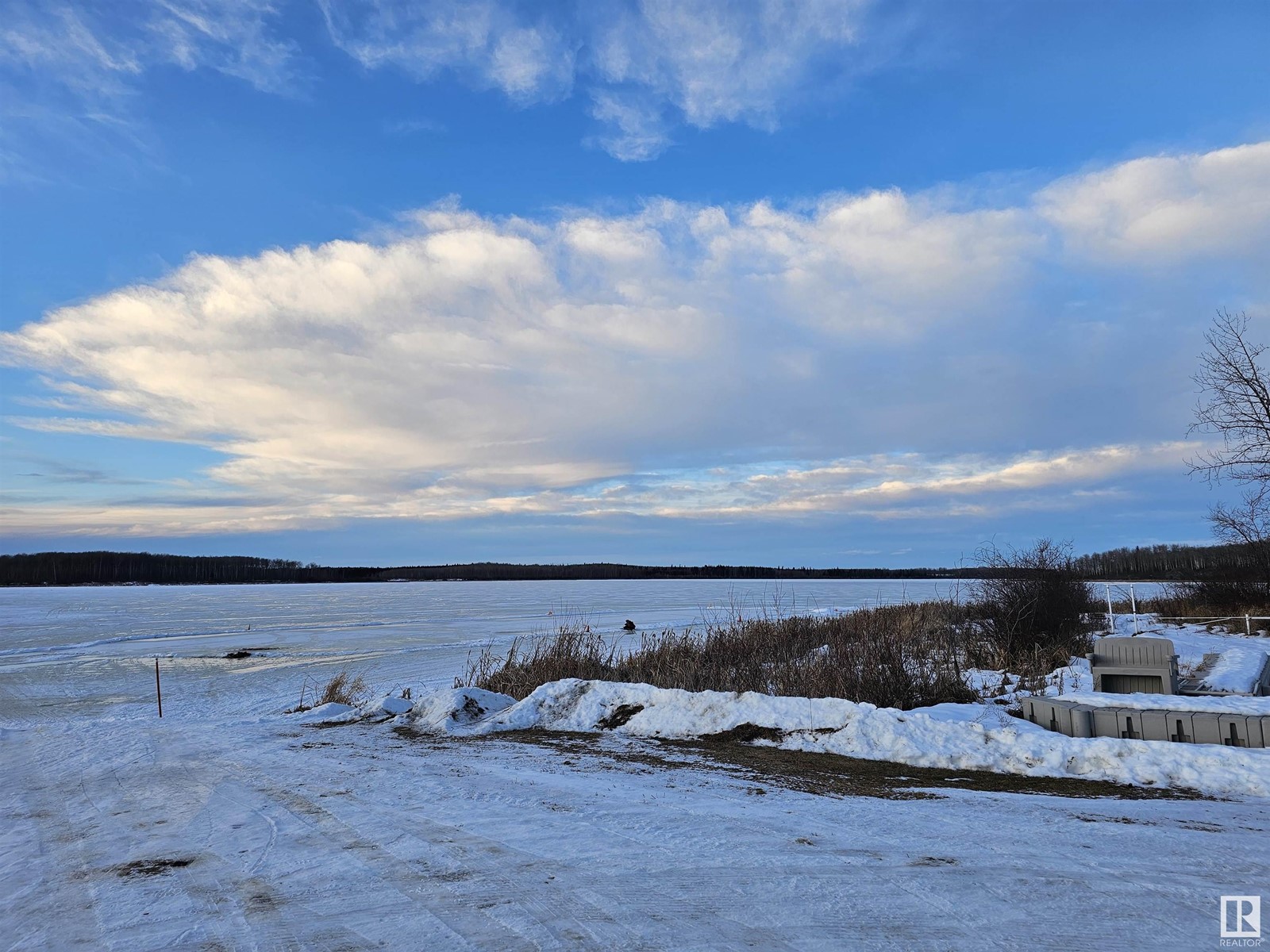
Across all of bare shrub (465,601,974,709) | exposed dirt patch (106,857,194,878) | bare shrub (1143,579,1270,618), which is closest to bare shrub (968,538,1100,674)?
bare shrub (465,601,974,709)

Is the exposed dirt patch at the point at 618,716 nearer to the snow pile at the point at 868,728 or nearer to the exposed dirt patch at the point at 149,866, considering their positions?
the snow pile at the point at 868,728

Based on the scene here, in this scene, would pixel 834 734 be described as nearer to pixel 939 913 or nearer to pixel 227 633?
pixel 939 913

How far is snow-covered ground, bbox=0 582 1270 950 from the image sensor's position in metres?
4.11

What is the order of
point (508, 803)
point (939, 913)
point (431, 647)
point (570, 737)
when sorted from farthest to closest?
point (431, 647), point (570, 737), point (508, 803), point (939, 913)

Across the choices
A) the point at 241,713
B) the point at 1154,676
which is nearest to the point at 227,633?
the point at 241,713

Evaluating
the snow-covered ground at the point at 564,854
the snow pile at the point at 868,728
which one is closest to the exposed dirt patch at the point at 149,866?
the snow-covered ground at the point at 564,854

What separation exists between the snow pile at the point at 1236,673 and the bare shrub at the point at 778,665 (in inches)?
160

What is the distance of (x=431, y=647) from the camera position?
29125 mm

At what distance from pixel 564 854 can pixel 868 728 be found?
201 inches

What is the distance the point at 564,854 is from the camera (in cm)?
530

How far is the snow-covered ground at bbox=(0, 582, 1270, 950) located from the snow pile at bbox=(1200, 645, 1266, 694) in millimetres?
6608

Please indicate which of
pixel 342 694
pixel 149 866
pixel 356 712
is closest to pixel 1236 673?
pixel 356 712

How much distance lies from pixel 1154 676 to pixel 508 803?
10.6 m

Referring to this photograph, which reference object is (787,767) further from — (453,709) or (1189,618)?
(1189,618)
